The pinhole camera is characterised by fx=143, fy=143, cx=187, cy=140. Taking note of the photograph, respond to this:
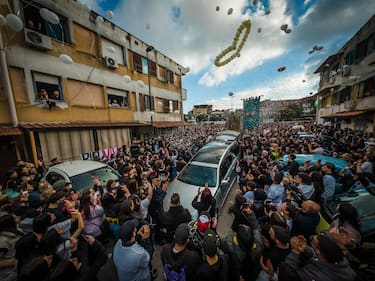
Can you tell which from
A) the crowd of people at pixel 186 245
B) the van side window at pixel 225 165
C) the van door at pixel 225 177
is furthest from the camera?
the van side window at pixel 225 165

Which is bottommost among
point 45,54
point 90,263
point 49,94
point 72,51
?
point 90,263

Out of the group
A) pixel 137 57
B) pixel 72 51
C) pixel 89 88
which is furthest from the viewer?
pixel 137 57

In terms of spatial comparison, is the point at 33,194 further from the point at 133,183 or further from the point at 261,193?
the point at 261,193

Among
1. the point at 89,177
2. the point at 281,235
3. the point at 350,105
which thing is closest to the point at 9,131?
the point at 89,177

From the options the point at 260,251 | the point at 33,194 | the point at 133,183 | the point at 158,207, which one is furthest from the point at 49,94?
the point at 260,251

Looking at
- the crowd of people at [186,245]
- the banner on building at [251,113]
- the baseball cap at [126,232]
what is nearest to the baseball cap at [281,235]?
the crowd of people at [186,245]

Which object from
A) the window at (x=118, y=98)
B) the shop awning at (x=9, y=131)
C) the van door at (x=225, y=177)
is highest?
the window at (x=118, y=98)

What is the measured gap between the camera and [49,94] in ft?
24.1

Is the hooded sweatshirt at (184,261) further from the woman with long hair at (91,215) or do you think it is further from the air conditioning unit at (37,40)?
the air conditioning unit at (37,40)

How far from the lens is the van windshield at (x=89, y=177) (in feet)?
13.1

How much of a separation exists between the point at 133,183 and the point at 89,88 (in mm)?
8312

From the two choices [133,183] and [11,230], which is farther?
[133,183]

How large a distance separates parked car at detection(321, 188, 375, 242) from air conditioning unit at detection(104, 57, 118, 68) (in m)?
12.2

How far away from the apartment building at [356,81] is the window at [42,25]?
69.6 feet
